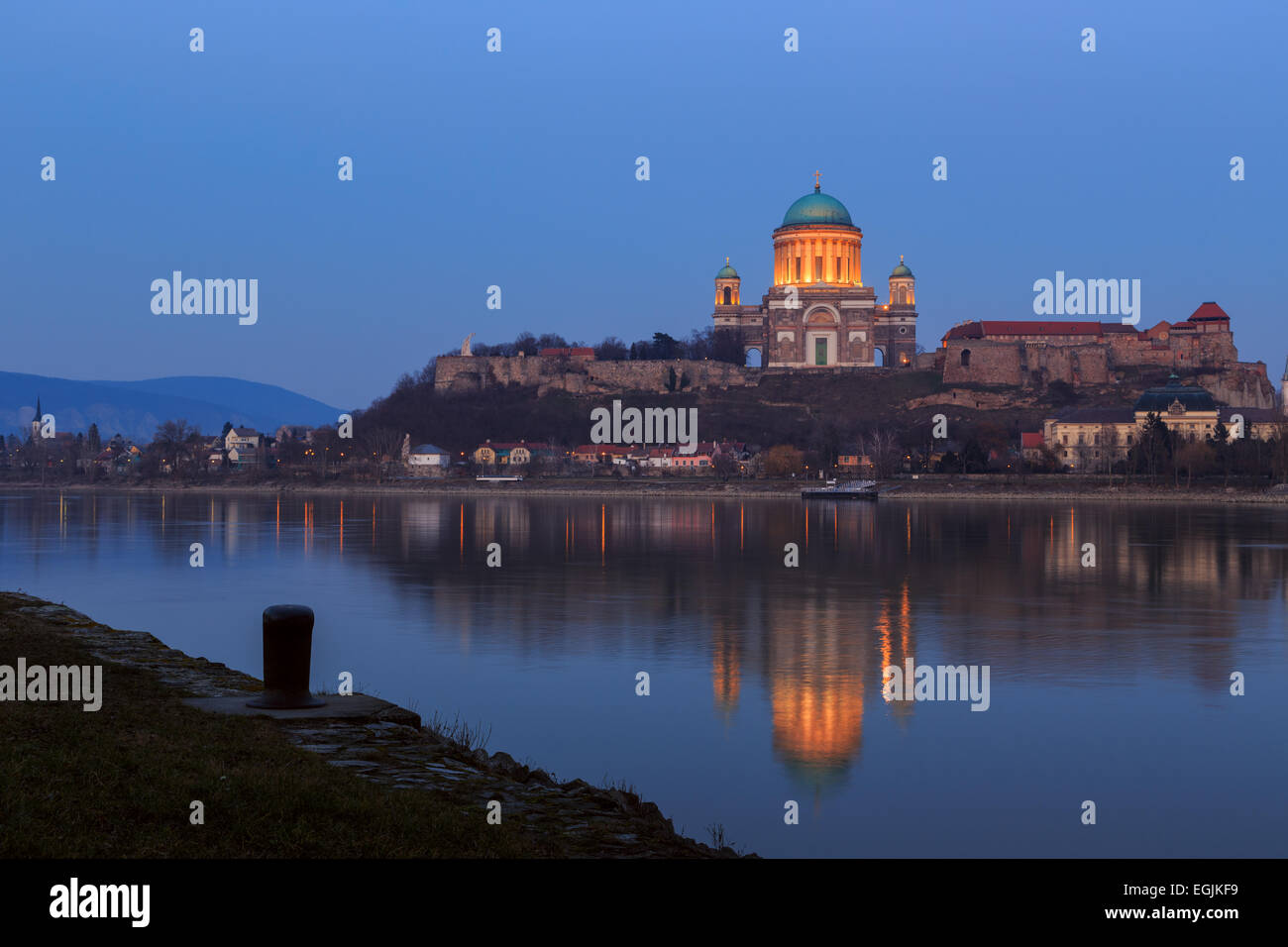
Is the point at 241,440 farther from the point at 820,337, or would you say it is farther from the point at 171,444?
the point at 820,337

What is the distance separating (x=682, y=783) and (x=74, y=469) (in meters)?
150

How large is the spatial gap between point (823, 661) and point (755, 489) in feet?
278

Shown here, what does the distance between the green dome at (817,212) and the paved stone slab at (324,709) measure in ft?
449

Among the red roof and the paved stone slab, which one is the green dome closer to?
the red roof

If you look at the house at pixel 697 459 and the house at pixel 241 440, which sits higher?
the house at pixel 241 440

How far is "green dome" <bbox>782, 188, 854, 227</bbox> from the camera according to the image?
475 ft

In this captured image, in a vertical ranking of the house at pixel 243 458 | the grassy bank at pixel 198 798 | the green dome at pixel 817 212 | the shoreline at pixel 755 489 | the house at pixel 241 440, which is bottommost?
the grassy bank at pixel 198 798

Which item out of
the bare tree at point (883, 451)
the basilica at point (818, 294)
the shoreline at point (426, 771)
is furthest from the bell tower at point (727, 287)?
the shoreline at point (426, 771)

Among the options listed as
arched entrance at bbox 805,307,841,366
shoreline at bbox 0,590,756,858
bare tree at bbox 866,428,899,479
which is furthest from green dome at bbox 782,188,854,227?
shoreline at bbox 0,590,756,858

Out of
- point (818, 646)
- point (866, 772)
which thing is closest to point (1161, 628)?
point (818, 646)

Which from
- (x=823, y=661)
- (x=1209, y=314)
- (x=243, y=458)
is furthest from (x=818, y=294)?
(x=823, y=661)

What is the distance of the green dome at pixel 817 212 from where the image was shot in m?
145

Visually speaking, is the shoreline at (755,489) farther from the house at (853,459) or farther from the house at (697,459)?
the house at (697,459)
